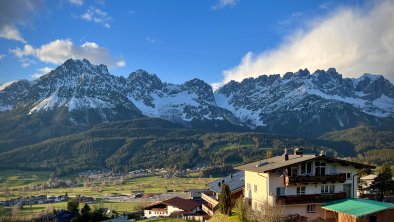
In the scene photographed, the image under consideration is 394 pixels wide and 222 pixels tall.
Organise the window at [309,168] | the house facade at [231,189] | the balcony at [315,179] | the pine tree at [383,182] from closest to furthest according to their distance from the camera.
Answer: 1. the balcony at [315,179]
2. the window at [309,168]
3. the pine tree at [383,182]
4. the house facade at [231,189]

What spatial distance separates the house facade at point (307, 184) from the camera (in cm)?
4859

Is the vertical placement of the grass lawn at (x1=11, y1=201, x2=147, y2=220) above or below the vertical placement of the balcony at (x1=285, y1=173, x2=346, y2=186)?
below

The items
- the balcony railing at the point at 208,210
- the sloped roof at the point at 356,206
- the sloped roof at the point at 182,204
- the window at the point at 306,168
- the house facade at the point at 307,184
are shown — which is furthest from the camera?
the sloped roof at the point at 182,204

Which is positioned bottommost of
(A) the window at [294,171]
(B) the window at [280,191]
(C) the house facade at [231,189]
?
(C) the house facade at [231,189]

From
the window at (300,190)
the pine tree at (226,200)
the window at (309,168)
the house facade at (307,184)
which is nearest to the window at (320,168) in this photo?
the house facade at (307,184)

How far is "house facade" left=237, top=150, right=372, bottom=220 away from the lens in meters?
48.6

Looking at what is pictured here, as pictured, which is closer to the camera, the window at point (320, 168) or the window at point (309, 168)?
the window at point (309, 168)

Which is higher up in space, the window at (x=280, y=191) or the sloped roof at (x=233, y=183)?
the window at (x=280, y=191)

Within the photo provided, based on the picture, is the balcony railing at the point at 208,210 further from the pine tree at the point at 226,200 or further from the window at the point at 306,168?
the window at the point at 306,168

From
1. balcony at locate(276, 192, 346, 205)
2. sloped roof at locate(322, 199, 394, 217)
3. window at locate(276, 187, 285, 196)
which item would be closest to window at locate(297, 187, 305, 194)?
balcony at locate(276, 192, 346, 205)

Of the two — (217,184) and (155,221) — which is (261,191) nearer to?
(155,221)

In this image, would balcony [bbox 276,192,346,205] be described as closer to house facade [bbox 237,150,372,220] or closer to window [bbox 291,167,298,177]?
house facade [bbox 237,150,372,220]

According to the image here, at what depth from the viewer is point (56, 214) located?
352 feet

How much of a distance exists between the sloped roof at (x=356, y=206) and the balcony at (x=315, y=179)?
2.34 m
